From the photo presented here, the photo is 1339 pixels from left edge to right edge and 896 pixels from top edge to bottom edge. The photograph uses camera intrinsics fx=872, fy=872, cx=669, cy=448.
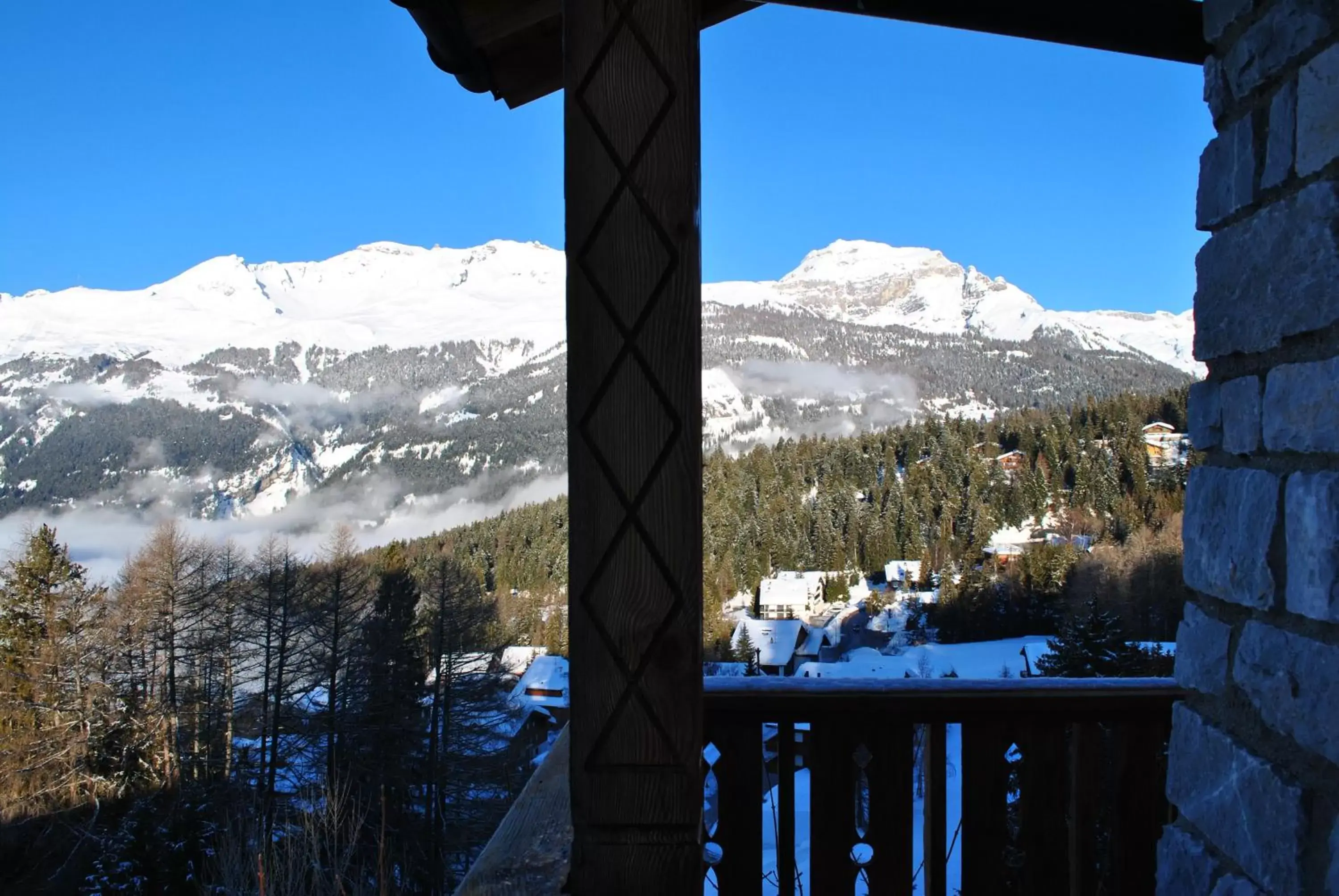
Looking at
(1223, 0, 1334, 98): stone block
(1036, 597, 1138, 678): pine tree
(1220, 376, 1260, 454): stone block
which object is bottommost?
(1036, 597, 1138, 678): pine tree

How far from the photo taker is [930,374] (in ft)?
351

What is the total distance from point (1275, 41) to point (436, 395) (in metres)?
148

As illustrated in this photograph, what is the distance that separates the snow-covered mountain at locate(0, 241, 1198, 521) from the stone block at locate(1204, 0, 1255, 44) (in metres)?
76.5

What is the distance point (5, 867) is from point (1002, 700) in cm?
1861

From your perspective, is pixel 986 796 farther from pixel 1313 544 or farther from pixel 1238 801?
pixel 1313 544

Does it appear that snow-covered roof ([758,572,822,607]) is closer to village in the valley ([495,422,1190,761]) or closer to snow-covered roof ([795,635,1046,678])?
village in the valley ([495,422,1190,761])

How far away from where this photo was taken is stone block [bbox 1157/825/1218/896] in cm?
126

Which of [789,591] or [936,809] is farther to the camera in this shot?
[789,591]

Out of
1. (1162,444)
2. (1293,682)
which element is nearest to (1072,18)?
(1293,682)

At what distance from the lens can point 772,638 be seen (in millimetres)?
29359

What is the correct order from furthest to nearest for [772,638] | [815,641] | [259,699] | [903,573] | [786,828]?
[903,573] → [815,641] → [772,638] → [259,699] → [786,828]

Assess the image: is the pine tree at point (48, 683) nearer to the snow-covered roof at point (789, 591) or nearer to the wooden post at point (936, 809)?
the wooden post at point (936, 809)

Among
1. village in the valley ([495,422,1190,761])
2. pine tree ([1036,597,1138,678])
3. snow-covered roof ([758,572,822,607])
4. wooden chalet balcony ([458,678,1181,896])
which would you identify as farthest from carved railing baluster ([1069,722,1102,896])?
snow-covered roof ([758,572,822,607])

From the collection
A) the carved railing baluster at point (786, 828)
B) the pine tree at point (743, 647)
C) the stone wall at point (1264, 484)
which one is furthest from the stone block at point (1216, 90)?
the pine tree at point (743, 647)
